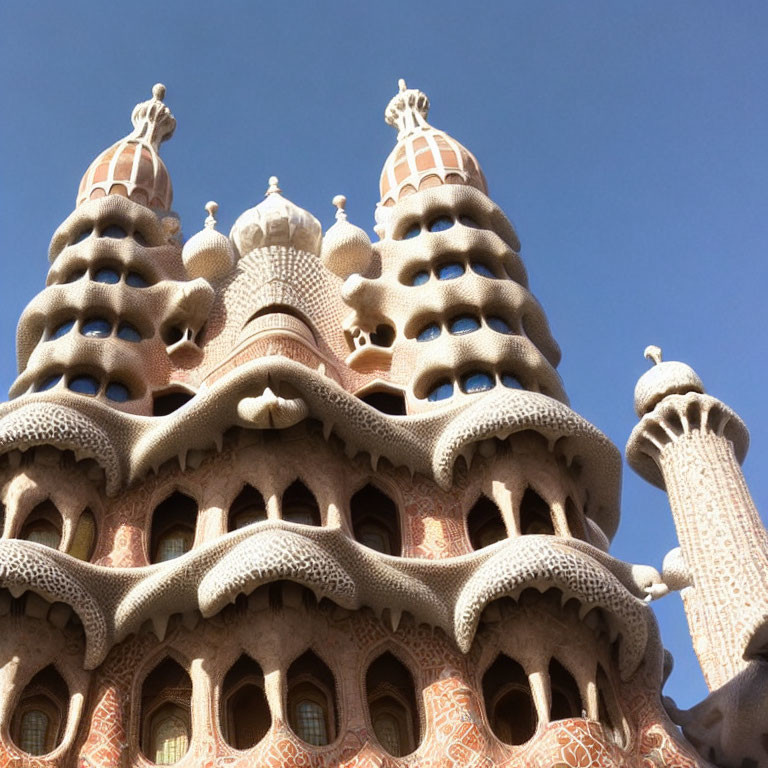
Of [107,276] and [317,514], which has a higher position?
[107,276]

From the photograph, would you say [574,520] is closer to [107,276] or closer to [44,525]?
[44,525]

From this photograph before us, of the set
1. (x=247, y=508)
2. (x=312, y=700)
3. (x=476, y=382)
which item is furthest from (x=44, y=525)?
(x=476, y=382)

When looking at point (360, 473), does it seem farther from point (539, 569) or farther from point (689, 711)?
point (689, 711)

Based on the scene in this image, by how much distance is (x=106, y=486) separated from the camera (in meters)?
14.7

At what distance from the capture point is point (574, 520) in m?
14.9

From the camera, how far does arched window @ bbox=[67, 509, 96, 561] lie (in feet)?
46.7

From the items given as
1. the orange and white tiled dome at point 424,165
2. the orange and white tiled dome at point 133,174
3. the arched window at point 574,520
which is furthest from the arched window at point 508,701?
the orange and white tiled dome at point 133,174

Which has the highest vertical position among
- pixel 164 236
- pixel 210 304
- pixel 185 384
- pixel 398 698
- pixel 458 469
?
pixel 164 236

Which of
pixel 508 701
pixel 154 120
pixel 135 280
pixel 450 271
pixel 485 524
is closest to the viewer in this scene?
pixel 508 701

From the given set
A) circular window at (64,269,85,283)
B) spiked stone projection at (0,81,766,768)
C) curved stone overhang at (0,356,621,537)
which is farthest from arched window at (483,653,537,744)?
circular window at (64,269,85,283)

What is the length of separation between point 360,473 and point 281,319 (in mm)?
2744

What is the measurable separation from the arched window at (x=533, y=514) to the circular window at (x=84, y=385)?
5834mm

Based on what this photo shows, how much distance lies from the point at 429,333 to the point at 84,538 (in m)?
5.64

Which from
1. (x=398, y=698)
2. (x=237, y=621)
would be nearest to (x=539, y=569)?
(x=398, y=698)
